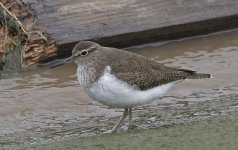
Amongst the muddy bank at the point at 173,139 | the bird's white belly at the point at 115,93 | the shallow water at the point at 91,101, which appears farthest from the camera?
the shallow water at the point at 91,101

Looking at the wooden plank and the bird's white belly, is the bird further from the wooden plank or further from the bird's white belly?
the wooden plank

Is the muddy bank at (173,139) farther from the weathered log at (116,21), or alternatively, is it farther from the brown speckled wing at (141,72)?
the weathered log at (116,21)

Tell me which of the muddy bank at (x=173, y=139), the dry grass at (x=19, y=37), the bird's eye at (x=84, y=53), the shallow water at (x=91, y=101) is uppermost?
the dry grass at (x=19, y=37)

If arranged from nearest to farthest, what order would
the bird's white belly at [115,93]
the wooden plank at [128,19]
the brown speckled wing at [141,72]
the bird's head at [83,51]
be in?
the bird's white belly at [115,93]
the brown speckled wing at [141,72]
the bird's head at [83,51]
the wooden plank at [128,19]

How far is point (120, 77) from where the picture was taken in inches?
279

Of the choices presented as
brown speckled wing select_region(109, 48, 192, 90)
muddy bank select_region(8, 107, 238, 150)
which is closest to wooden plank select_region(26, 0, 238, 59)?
brown speckled wing select_region(109, 48, 192, 90)

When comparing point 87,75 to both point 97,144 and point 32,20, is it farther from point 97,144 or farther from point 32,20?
point 32,20

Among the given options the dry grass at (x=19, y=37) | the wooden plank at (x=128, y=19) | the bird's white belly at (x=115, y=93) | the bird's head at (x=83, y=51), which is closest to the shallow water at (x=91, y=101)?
the dry grass at (x=19, y=37)

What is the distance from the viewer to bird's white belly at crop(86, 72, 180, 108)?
22.9ft

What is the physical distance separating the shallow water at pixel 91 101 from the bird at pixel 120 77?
1.41 ft

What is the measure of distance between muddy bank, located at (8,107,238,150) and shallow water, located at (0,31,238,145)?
581 mm

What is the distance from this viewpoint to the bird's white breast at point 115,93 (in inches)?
275

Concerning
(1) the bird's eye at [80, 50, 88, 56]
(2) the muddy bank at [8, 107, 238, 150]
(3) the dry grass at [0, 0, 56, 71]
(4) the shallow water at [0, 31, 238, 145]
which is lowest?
(2) the muddy bank at [8, 107, 238, 150]

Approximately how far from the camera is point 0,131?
298 inches
